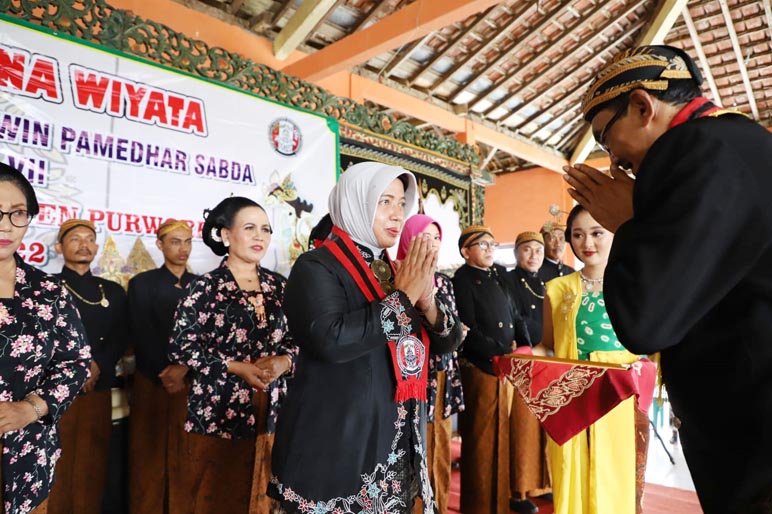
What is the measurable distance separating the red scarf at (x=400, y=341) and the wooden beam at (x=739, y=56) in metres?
7.11

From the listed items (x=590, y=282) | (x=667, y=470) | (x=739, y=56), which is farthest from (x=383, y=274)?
(x=739, y=56)

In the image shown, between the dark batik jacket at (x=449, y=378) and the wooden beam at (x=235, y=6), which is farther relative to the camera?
Answer: the wooden beam at (x=235, y=6)

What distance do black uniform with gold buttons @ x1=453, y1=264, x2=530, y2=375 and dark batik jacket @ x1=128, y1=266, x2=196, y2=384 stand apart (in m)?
1.83

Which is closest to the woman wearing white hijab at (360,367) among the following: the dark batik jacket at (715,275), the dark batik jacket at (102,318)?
the dark batik jacket at (715,275)

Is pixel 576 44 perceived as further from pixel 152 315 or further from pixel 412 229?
pixel 152 315

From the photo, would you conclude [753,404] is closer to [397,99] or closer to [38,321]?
[38,321]

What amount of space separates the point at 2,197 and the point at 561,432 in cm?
211

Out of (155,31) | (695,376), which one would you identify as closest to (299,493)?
(695,376)

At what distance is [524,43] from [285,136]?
13.4ft

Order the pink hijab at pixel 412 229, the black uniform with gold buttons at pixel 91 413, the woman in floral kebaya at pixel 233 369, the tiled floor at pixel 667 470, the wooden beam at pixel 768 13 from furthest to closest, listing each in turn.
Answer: the wooden beam at pixel 768 13, the tiled floor at pixel 667 470, the black uniform with gold buttons at pixel 91 413, the pink hijab at pixel 412 229, the woman in floral kebaya at pixel 233 369

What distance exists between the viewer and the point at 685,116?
887 mm

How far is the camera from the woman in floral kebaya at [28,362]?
149cm

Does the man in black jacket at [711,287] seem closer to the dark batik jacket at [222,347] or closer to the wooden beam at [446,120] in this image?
the dark batik jacket at [222,347]

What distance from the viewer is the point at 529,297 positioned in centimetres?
411
